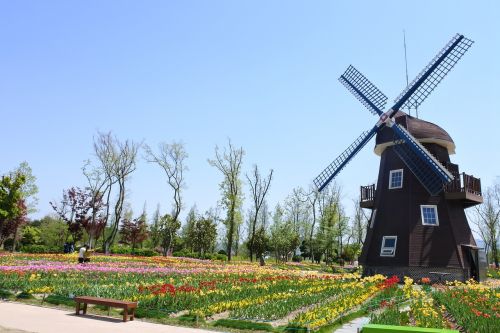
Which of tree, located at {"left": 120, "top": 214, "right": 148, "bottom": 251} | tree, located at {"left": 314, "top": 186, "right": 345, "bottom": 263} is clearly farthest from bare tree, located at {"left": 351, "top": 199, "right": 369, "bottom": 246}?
tree, located at {"left": 120, "top": 214, "right": 148, "bottom": 251}

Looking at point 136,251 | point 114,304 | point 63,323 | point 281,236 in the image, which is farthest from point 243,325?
point 281,236

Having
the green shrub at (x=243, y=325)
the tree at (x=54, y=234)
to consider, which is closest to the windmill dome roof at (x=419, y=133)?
the green shrub at (x=243, y=325)

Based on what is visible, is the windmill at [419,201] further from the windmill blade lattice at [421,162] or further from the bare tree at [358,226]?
the bare tree at [358,226]

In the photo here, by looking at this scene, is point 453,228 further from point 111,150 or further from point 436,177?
point 111,150

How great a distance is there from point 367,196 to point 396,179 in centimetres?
297

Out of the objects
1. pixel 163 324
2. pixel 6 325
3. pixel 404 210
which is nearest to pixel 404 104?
pixel 404 210

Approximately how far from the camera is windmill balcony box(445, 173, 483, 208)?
23.3 m

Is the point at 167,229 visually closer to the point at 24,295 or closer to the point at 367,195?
the point at 367,195

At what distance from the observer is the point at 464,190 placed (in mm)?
23328

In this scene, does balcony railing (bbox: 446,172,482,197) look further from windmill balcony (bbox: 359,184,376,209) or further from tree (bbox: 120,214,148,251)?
tree (bbox: 120,214,148,251)

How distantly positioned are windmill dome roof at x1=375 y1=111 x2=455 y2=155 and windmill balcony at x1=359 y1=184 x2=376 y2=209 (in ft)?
10.0

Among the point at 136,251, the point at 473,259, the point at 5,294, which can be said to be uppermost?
the point at 473,259

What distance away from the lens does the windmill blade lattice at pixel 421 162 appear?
22.2 meters

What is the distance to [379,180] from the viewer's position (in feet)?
86.0
